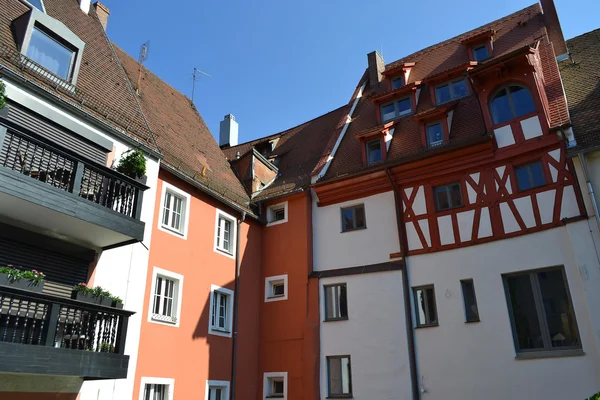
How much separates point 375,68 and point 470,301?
1216 cm

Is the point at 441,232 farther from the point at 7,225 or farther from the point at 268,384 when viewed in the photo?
the point at 7,225

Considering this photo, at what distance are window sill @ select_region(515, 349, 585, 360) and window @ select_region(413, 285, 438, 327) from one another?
2572 mm

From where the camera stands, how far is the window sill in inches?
493

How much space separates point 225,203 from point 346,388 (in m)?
7.56

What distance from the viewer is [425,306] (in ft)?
50.4

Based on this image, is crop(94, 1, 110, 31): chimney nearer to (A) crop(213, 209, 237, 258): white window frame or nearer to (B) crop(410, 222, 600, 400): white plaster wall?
(A) crop(213, 209, 237, 258): white window frame

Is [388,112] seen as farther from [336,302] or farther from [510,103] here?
[336,302]

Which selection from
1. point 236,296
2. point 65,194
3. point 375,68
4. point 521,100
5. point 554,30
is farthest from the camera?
point 375,68

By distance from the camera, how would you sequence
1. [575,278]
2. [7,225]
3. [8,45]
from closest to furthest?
1. [7,225]
2. [8,45]
3. [575,278]

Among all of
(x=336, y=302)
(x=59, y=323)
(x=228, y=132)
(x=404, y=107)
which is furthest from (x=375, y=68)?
(x=59, y=323)

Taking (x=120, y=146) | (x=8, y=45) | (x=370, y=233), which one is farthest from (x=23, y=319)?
(x=370, y=233)

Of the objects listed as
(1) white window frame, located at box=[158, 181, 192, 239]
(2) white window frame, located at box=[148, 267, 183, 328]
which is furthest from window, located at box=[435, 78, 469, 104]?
(2) white window frame, located at box=[148, 267, 183, 328]

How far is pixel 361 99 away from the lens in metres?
22.0

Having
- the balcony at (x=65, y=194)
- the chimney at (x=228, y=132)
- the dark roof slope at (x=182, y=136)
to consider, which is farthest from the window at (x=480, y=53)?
the balcony at (x=65, y=194)
